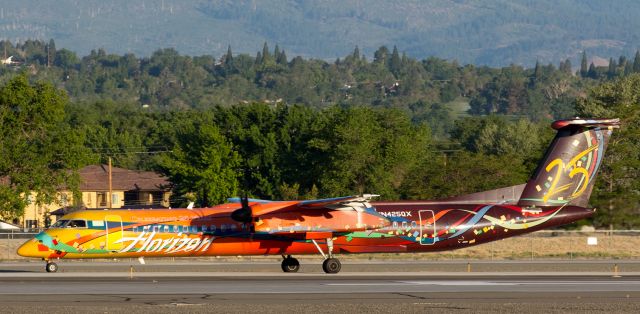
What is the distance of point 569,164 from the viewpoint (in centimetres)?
4522

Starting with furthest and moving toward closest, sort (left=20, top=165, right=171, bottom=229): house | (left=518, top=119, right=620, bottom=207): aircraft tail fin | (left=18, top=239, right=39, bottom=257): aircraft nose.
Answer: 1. (left=20, top=165, right=171, bottom=229): house
2. (left=518, top=119, right=620, bottom=207): aircraft tail fin
3. (left=18, top=239, right=39, bottom=257): aircraft nose

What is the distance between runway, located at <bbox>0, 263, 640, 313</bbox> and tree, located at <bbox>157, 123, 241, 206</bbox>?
160 ft

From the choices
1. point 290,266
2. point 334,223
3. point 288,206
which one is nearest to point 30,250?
point 288,206

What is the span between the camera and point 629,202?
5769cm

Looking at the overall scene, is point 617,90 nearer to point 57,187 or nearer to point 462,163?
point 462,163

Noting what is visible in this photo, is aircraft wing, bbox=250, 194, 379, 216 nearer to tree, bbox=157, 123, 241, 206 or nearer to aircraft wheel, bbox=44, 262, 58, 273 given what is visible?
aircraft wheel, bbox=44, 262, 58, 273

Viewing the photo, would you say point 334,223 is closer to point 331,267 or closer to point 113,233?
point 331,267

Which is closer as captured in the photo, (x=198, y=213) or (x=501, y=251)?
(x=198, y=213)

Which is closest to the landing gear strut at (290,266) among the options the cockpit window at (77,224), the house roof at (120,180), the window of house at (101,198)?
the cockpit window at (77,224)

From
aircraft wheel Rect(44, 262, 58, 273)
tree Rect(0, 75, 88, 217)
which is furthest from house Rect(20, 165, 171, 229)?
aircraft wheel Rect(44, 262, 58, 273)

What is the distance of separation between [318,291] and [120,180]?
279 ft

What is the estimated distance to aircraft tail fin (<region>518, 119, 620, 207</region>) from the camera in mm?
44844

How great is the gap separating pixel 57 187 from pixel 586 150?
1764 inches

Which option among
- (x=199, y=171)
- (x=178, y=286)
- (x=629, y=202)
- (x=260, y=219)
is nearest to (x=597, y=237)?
(x=629, y=202)
